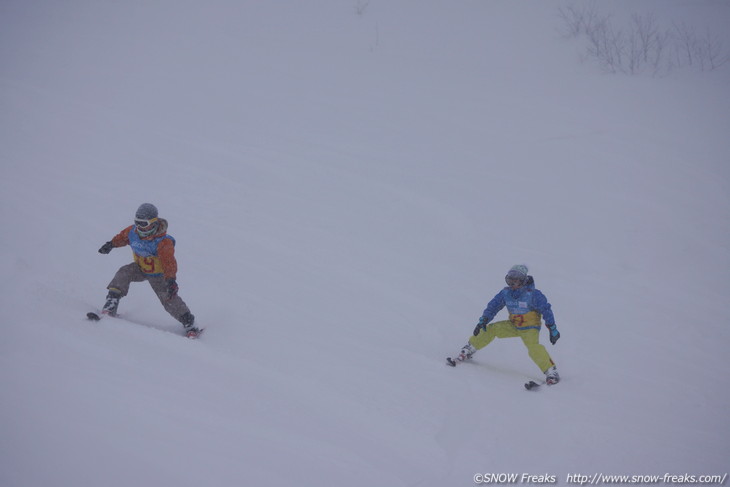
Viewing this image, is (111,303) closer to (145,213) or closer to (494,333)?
(145,213)

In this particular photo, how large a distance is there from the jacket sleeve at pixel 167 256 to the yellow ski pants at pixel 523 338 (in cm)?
355

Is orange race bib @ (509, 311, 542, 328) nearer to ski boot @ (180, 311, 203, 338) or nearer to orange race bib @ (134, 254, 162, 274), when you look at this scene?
ski boot @ (180, 311, 203, 338)

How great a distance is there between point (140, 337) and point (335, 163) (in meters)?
6.12

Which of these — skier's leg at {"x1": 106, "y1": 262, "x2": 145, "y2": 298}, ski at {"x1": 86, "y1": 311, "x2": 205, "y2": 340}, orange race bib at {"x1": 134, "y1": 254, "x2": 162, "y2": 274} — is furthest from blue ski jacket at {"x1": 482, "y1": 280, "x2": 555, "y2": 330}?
skier's leg at {"x1": 106, "y1": 262, "x2": 145, "y2": 298}

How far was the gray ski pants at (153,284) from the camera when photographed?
5311 millimetres

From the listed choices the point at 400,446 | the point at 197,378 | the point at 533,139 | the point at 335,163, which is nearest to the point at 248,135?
the point at 335,163

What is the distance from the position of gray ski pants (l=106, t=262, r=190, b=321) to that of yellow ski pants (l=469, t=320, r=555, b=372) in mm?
3443

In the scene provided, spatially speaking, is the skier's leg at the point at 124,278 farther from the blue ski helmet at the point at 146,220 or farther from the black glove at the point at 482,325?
the black glove at the point at 482,325

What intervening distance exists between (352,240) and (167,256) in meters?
3.61

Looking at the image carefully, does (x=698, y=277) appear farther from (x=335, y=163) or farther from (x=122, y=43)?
(x=122, y=43)

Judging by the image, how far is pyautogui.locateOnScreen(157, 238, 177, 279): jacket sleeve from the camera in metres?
5.13

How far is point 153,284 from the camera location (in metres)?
5.50

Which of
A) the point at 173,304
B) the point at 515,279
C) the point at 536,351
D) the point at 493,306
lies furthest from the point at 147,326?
the point at 536,351

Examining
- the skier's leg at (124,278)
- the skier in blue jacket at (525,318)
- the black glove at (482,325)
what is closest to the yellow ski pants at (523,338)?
the skier in blue jacket at (525,318)
